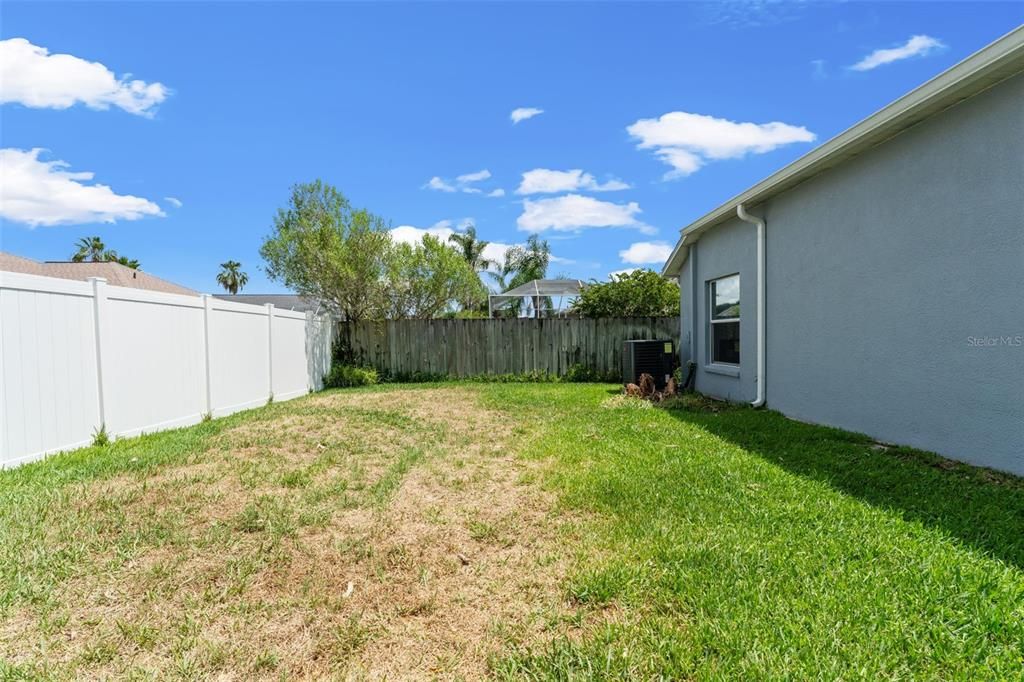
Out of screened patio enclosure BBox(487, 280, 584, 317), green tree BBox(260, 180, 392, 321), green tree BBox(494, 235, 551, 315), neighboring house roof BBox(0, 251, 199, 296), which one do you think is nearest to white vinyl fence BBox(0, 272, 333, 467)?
green tree BBox(260, 180, 392, 321)

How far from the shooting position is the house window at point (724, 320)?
855cm

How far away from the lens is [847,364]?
18.6ft

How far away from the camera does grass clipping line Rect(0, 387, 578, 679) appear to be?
2.02m

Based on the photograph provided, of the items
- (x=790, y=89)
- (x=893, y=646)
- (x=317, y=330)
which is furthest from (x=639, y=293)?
(x=893, y=646)

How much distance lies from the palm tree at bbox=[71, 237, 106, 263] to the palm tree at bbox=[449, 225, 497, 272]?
30481 mm

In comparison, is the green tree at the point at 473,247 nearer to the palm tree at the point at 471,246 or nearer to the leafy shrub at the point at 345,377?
the palm tree at the point at 471,246

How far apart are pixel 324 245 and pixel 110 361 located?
6475 mm

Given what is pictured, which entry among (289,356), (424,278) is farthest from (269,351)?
(424,278)

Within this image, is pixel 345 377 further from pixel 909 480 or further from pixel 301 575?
pixel 909 480

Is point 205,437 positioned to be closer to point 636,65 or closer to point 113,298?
point 113,298

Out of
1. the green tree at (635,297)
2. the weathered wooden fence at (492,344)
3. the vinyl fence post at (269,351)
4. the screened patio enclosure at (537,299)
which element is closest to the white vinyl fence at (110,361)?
the vinyl fence post at (269,351)

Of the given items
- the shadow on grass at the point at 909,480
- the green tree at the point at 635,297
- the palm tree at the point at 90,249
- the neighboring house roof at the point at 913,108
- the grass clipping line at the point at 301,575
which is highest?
the palm tree at the point at 90,249

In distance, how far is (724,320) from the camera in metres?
8.94

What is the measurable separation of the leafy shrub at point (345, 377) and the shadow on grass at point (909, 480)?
8.57 metres
